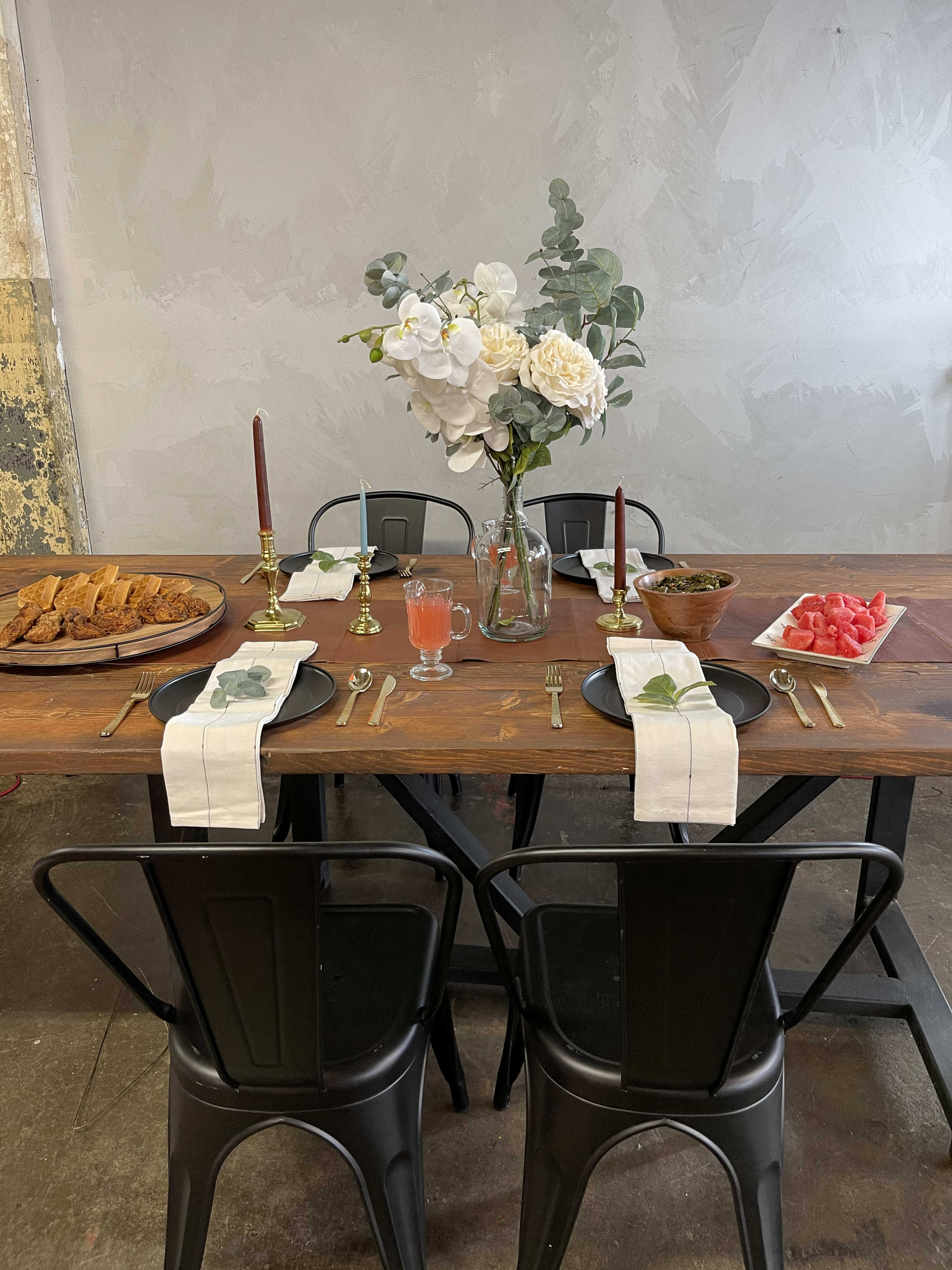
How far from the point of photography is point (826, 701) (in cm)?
133

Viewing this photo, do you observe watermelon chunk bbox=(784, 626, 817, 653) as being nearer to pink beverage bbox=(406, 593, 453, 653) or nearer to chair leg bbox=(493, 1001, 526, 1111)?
pink beverage bbox=(406, 593, 453, 653)

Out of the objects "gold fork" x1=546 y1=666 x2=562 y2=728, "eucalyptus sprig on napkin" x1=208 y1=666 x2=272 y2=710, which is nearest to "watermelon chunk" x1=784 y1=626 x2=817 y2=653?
"gold fork" x1=546 y1=666 x2=562 y2=728

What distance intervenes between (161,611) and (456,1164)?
1.14 m

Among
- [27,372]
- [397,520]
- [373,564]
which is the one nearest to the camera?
[373,564]

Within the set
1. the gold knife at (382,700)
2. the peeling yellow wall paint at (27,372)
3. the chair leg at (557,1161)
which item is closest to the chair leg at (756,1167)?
the chair leg at (557,1161)

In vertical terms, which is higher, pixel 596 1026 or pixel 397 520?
pixel 397 520

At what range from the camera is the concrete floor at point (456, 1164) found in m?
1.28

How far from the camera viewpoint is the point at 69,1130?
1.49 metres

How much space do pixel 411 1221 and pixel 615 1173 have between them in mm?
465

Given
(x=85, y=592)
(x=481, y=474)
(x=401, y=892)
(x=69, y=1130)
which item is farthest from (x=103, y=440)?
(x=69, y=1130)

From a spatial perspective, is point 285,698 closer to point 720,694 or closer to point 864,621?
point 720,694

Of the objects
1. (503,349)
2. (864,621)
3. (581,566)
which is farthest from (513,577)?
(864,621)

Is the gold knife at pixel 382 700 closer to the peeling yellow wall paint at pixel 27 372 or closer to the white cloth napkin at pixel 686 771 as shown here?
the white cloth napkin at pixel 686 771

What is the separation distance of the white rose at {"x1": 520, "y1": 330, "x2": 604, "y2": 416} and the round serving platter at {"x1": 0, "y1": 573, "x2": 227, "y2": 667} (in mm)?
786
